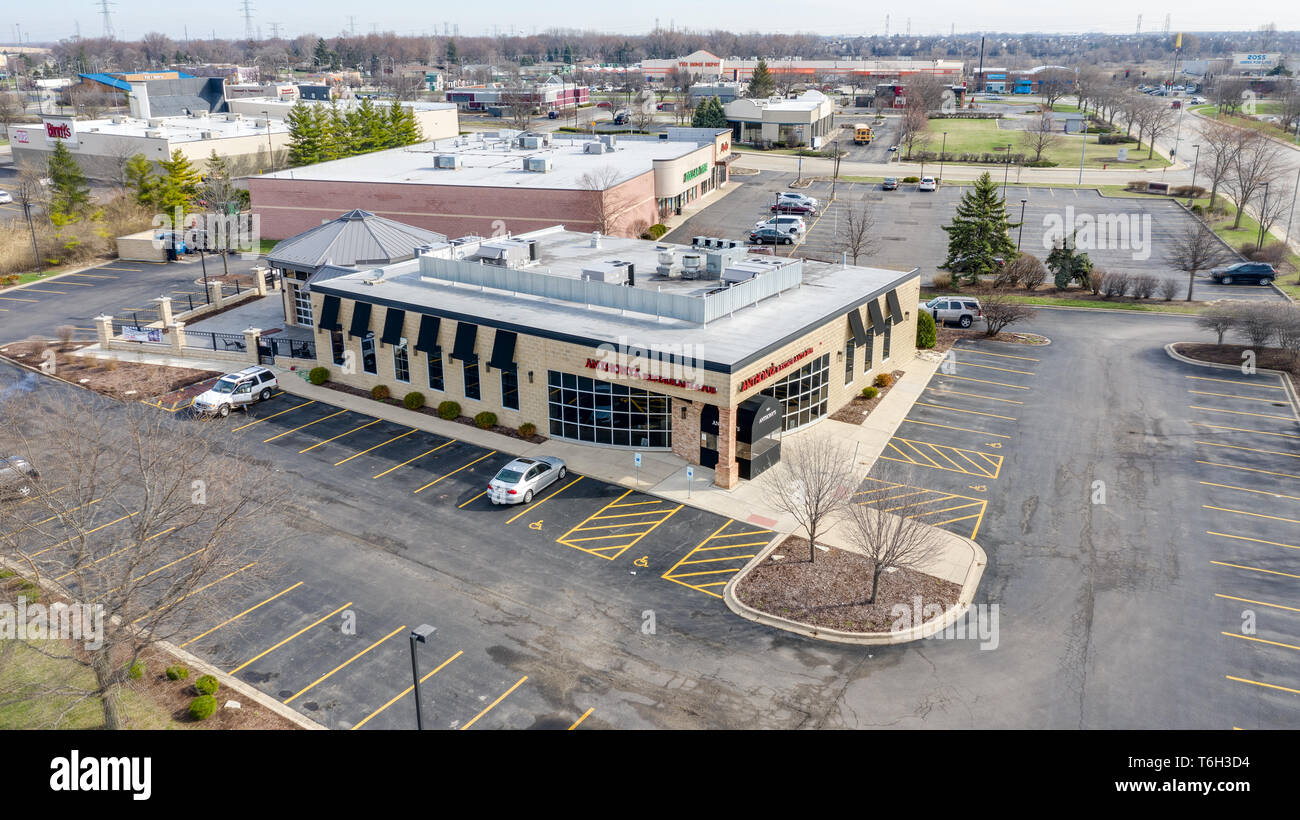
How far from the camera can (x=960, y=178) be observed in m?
103

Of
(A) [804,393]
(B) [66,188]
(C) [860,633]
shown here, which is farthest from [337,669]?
(B) [66,188]

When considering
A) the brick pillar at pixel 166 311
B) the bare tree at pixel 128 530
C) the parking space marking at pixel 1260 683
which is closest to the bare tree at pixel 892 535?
the parking space marking at pixel 1260 683

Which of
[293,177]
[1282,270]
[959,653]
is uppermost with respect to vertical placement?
[293,177]

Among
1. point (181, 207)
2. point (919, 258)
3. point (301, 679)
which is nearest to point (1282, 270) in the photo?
point (919, 258)

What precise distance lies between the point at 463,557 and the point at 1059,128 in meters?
144

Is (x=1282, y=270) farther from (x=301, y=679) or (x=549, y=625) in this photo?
(x=301, y=679)

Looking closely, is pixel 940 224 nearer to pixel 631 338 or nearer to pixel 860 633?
pixel 631 338

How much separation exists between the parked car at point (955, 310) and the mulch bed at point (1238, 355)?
1051 cm

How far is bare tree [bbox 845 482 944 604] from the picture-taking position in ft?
87.7

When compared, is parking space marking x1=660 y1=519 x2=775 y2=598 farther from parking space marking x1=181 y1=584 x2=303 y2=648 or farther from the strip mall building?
parking space marking x1=181 y1=584 x2=303 y2=648

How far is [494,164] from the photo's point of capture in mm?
78750

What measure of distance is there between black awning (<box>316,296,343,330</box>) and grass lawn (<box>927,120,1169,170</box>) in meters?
95.0

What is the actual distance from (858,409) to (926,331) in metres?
9.90

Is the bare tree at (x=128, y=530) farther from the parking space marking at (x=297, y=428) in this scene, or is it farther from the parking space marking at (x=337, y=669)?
the parking space marking at (x=337, y=669)
